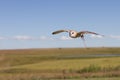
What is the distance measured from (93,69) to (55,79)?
12.1m

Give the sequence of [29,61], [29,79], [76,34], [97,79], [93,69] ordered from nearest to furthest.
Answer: [76,34] → [97,79] → [29,79] → [93,69] → [29,61]

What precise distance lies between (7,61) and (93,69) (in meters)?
41.8

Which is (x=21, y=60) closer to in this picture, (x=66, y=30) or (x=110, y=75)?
(x=110, y=75)

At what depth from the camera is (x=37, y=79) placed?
37312 millimetres

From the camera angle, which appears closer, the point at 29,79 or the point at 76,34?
the point at 76,34

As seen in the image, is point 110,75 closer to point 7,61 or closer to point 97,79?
point 97,79

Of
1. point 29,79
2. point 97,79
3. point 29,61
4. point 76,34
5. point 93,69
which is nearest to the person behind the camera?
point 76,34

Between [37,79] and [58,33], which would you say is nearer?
[58,33]

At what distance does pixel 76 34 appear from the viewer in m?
14.0

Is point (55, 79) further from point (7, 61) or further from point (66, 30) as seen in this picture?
point (7, 61)

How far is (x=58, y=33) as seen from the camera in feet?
46.5

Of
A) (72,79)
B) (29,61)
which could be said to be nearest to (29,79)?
(72,79)

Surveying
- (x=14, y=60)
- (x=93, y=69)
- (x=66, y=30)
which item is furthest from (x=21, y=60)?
(x=66, y=30)

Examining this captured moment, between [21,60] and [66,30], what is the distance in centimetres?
7476
